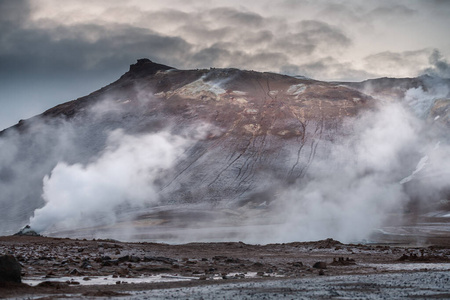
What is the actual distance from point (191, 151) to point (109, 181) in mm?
18593

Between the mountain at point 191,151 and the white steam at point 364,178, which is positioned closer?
the white steam at point 364,178

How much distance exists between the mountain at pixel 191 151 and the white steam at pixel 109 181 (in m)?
0.25

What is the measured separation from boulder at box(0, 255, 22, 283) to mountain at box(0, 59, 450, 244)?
154 ft

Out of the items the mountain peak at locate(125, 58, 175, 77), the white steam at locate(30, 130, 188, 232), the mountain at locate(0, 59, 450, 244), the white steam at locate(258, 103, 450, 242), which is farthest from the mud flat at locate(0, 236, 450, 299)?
the mountain peak at locate(125, 58, 175, 77)

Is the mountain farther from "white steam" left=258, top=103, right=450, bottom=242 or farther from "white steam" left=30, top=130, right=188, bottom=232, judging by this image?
"white steam" left=258, top=103, right=450, bottom=242

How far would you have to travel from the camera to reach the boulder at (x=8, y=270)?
55.3ft

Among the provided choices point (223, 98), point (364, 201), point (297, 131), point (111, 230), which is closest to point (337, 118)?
point (297, 131)

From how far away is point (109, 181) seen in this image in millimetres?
98938

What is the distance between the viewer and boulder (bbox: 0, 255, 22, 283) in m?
16.9

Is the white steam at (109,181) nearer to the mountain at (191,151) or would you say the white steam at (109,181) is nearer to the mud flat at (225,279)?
the mountain at (191,151)

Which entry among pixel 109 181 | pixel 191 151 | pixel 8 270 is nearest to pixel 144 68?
pixel 191 151

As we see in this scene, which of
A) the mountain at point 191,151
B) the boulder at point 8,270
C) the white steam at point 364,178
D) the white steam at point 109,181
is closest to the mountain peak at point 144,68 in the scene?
the mountain at point 191,151

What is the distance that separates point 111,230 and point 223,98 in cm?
5795

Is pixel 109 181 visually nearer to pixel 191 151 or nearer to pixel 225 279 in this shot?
pixel 191 151
